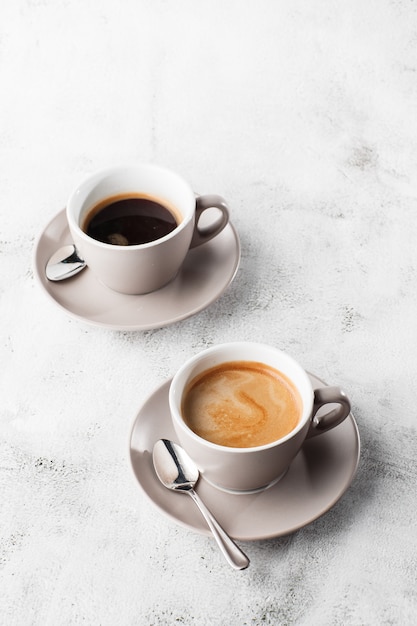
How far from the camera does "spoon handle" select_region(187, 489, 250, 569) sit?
3.24 feet

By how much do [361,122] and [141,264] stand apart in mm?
760

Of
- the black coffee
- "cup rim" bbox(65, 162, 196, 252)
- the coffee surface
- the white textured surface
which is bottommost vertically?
the white textured surface

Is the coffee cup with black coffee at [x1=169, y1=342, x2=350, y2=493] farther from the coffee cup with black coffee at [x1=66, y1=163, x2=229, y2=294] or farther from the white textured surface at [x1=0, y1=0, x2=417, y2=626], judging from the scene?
the coffee cup with black coffee at [x1=66, y1=163, x2=229, y2=294]

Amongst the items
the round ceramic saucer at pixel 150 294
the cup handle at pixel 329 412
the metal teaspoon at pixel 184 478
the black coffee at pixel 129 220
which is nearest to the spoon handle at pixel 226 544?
the metal teaspoon at pixel 184 478

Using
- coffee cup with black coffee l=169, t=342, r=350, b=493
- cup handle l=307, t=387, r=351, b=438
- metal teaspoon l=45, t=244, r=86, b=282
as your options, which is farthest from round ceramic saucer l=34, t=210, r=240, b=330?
cup handle l=307, t=387, r=351, b=438

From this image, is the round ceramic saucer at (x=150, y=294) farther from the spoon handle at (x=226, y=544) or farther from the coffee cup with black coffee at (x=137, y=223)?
the spoon handle at (x=226, y=544)

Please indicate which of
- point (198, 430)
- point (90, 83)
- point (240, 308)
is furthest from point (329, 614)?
point (90, 83)

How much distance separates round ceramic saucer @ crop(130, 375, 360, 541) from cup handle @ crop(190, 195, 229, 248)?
0.41 metres

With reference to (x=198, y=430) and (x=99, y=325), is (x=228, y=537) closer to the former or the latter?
(x=198, y=430)

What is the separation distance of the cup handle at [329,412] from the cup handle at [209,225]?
0.45 meters

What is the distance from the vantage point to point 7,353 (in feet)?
4.40

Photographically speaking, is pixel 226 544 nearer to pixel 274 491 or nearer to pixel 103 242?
pixel 274 491

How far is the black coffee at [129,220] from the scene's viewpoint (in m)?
1.39

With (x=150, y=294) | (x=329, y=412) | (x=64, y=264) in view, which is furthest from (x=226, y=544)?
(x=64, y=264)
